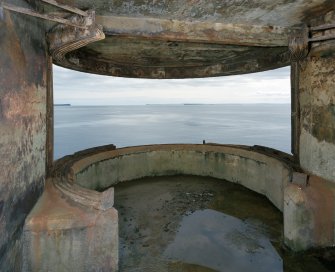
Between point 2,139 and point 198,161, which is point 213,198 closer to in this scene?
point 198,161

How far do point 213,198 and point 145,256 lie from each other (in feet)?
11.8

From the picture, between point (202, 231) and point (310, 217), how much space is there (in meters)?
2.33

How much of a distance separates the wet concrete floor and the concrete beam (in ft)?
13.9

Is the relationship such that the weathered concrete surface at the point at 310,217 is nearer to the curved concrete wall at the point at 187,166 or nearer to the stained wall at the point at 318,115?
the stained wall at the point at 318,115

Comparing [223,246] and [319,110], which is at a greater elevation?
[319,110]

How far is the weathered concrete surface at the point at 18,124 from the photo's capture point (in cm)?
309

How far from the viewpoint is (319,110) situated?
5414 millimetres

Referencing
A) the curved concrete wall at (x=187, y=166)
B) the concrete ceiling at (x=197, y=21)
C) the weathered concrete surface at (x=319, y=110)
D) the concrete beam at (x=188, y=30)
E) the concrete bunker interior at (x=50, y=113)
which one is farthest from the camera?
the curved concrete wall at (x=187, y=166)

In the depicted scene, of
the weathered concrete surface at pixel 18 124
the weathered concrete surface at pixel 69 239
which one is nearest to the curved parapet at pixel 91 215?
the weathered concrete surface at pixel 69 239

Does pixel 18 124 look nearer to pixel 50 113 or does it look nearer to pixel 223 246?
pixel 50 113

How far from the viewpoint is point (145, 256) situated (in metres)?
5.02

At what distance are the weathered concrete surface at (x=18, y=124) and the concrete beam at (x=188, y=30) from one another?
135 cm

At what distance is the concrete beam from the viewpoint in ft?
15.5

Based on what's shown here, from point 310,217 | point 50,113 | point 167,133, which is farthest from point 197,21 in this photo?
point 167,133
